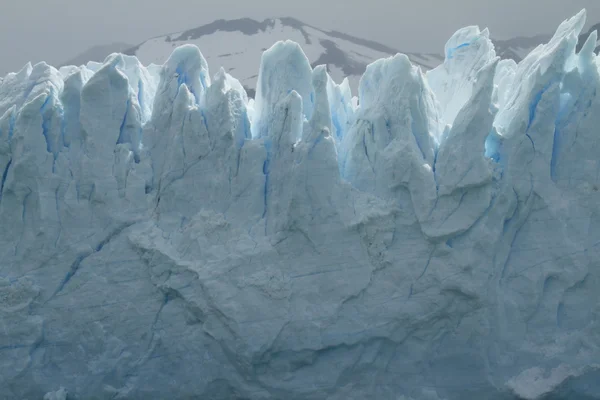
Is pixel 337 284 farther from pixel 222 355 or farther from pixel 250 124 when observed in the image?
pixel 250 124

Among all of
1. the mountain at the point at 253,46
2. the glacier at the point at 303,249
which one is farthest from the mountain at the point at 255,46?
the glacier at the point at 303,249

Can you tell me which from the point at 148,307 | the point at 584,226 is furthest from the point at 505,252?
the point at 148,307

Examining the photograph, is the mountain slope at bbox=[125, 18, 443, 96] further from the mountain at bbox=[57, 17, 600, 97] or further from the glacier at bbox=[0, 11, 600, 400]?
the glacier at bbox=[0, 11, 600, 400]

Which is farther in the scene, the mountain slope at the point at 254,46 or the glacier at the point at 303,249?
the mountain slope at the point at 254,46

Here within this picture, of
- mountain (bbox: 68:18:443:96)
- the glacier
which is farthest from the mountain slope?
the glacier

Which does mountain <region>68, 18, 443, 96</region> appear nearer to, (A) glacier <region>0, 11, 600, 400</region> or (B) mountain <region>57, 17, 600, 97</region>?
(B) mountain <region>57, 17, 600, 97</region>

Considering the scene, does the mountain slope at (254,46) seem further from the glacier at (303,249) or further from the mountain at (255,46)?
the glacier at (303,249)

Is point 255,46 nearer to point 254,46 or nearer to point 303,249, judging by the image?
point 254,46

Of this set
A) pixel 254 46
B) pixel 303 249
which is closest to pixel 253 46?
pixel 254 46

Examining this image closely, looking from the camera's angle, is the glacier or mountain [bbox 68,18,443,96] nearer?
the glacier
